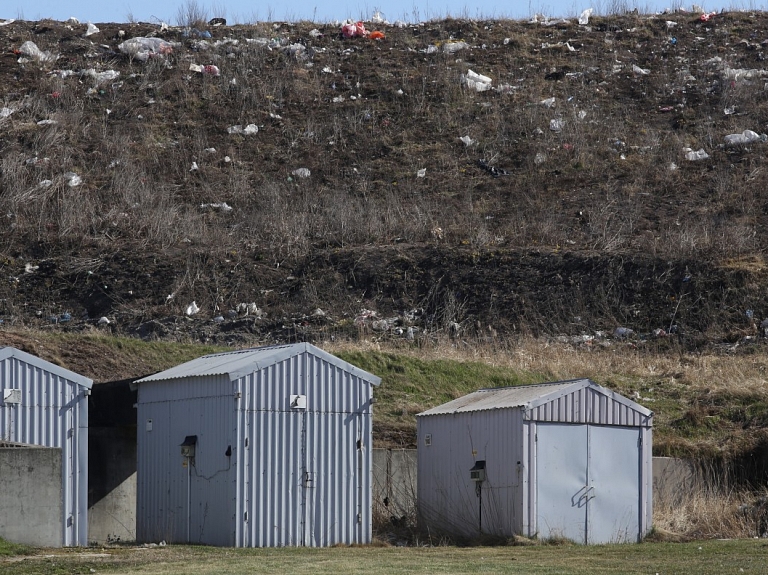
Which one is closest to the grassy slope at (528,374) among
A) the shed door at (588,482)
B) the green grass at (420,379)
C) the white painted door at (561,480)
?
the green grass at (420,379)

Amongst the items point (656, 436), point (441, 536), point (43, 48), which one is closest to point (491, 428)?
point (441, 536)

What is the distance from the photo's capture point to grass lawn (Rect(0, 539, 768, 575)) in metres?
12.5

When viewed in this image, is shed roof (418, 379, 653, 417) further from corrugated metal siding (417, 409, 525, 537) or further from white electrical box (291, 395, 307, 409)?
white electrical box (291, 395, 307, 409)

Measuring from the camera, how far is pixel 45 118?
1484 inches

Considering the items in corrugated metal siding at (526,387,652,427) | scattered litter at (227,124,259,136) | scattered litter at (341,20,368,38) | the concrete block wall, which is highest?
scattered litter at (341,20,368,38)

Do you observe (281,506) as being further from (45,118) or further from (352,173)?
(45,118)

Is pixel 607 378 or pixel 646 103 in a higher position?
pixel 646 103

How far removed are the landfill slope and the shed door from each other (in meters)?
10.0

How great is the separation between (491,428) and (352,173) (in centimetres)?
1973

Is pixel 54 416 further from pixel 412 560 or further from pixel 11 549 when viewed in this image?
pixel 412 560

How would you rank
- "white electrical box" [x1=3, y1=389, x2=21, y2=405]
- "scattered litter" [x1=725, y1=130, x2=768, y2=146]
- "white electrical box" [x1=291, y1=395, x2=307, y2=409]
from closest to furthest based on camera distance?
1. "white electrical box" [x1=3, y1=389, x2=21, y2=405]
2. "white electrical box" [x1=291, y1=395, x2=307, y2=409]
3. "scattered litter" [x1=725, y1=130, x2=768, y2=146]

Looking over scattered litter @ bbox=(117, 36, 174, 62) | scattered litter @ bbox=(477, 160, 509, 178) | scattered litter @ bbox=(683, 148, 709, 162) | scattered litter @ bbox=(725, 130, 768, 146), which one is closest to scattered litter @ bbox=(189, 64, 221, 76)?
scattered litter @ bbox=(117, 36, 174, 62)

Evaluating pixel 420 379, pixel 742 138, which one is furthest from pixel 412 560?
pixel 742 138

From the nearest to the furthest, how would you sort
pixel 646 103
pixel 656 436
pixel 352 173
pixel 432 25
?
pixel 656 436, pixel 352 173, pixel 646 103, pixel 432 25
